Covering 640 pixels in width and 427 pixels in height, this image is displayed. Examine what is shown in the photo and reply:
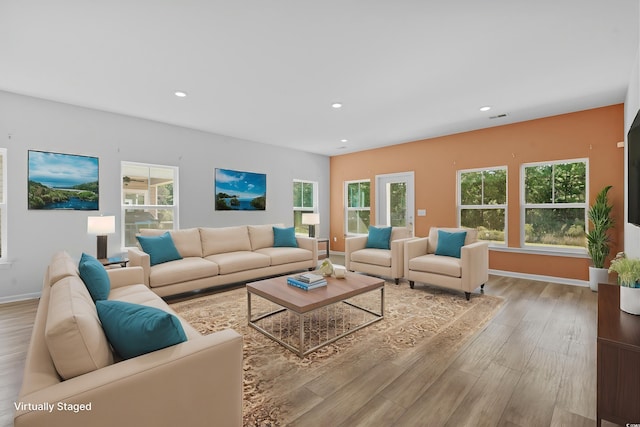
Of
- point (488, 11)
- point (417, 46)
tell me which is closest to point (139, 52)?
point (417, 46)

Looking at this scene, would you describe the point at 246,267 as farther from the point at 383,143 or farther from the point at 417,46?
the point at 383,143

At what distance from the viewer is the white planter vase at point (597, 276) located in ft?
12.7

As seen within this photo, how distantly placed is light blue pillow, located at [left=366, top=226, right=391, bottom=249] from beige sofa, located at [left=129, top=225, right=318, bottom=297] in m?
1.01

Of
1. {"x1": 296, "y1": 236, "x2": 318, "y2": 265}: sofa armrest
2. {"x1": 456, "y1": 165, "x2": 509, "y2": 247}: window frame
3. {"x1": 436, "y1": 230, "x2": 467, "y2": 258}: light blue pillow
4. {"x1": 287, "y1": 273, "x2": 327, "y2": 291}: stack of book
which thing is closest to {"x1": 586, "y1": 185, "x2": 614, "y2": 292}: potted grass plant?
{"x1": 456, "y1": 165, "x2": 509, "y2": 247}: window frame

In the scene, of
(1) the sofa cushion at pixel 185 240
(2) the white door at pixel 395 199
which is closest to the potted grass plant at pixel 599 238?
(2) the white door at pixel 395 199

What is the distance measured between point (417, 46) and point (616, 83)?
265 centimetres

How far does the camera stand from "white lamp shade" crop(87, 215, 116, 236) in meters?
3.60

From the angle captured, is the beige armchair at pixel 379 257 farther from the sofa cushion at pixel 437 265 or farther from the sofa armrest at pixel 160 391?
the sofa armrest at pixel 160 391

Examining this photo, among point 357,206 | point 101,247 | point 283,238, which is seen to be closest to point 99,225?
point 101,247

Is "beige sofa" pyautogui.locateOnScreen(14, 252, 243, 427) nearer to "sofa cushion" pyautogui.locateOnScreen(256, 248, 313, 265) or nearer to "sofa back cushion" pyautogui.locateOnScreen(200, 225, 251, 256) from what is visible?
"sofa back cushion" pyautogui.locateOnScreen(200, 225, 251, 256)

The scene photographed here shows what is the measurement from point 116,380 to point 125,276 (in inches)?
86.6

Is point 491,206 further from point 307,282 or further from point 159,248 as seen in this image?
point 159,248

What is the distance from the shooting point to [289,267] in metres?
4.82

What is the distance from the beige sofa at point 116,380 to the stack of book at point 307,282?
1.47 metres
